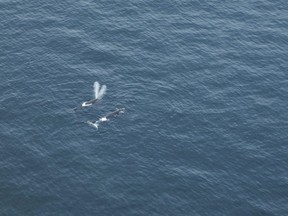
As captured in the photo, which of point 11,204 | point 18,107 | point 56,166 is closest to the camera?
point 11,204

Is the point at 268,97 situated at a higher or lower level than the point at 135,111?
higher

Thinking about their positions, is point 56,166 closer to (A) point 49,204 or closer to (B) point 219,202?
(A) point 49,204

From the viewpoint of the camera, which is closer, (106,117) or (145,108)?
(106,117)

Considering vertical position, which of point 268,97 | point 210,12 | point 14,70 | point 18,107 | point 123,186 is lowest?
point 123,186

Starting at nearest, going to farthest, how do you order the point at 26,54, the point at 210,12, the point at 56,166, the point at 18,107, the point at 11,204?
the point at 11,204, the point at 56,166, the point at 18,107, the point at 26,54, the point at 210,12

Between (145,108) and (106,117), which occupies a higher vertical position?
(145,108)

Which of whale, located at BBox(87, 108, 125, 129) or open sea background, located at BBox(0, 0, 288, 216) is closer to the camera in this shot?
open sea background, located at BBox(0, 0, 288, 216)

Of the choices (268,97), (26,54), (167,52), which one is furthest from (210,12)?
(26,54)

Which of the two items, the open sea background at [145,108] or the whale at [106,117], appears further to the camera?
the whale at [106,117]
